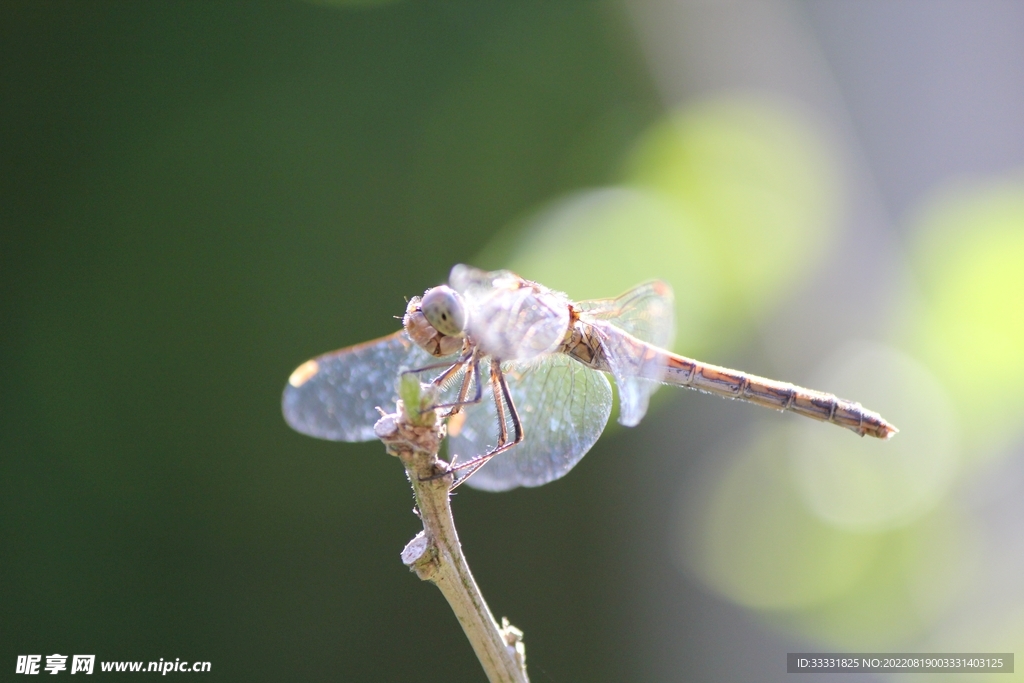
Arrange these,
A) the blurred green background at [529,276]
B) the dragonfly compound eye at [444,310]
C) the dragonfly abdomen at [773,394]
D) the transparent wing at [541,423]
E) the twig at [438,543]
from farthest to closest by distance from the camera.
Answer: the blurred green background at [529,276] → the dragonfly abdomen at [773,394] → the transparent wing at [541,423] → the dragonfly compound eye at [444,310] → the twig at [438,543]

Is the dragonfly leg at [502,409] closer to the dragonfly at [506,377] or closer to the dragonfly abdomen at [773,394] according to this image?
the dragonfly at [506,377]

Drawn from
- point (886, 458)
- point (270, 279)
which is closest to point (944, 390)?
point (886, 458)

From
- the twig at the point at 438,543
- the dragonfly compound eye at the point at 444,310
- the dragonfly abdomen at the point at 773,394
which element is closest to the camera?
the twig at the point at 438,543

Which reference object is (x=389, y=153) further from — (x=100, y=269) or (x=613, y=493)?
(x=613, y=493)

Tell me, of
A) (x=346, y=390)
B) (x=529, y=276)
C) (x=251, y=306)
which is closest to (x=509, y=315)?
(x=346, y=390)

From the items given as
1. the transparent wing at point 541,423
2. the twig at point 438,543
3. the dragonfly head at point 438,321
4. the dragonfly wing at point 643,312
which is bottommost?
the twig at point 438,543

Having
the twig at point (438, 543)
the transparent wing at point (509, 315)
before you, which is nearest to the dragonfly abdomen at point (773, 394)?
the transparent wing at point (509, 315)
